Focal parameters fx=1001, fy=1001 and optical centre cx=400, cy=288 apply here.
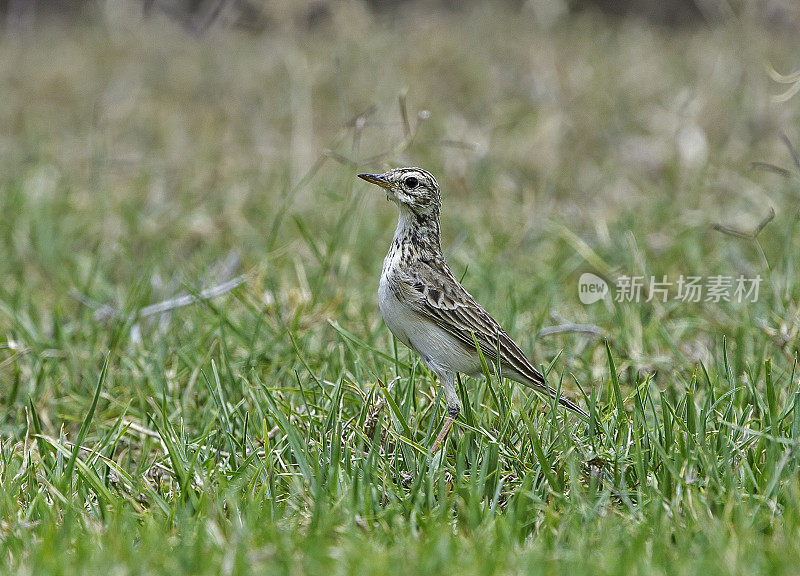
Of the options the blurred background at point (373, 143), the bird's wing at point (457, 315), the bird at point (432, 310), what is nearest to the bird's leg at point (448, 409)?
the bird at point (432, 310)

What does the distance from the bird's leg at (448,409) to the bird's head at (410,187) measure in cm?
68

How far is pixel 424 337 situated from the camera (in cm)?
380

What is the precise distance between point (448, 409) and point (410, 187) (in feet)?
2.93

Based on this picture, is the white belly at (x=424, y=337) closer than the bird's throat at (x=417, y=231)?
Yes

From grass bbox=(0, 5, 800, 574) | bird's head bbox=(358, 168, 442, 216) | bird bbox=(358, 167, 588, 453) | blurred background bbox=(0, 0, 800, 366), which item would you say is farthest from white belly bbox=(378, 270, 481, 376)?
blurred background bbox=(0, 0, 800, 366)

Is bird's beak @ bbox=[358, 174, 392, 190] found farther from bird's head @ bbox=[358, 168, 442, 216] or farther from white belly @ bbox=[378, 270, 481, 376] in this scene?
white belly @ bbox=[378, 270, 481, 376]

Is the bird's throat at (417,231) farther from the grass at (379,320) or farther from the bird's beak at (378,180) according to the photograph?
the grass at (379,320)

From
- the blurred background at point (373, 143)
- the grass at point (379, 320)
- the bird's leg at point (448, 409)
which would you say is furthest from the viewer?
the blurred background at point (373, 143)

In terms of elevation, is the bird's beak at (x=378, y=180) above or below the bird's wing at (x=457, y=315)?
above

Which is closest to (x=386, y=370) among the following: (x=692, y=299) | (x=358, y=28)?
(x=692, y=299)

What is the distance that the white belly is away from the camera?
3.77 metres

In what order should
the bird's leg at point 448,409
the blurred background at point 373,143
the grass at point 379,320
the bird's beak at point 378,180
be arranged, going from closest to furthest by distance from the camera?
the grass at point 379,320 → the bird's leg at point 448,409 → the bird's beak at point 378,180 → the blurred background at point 373,143

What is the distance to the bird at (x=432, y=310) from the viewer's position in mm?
3779

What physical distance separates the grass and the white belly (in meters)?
0.17
